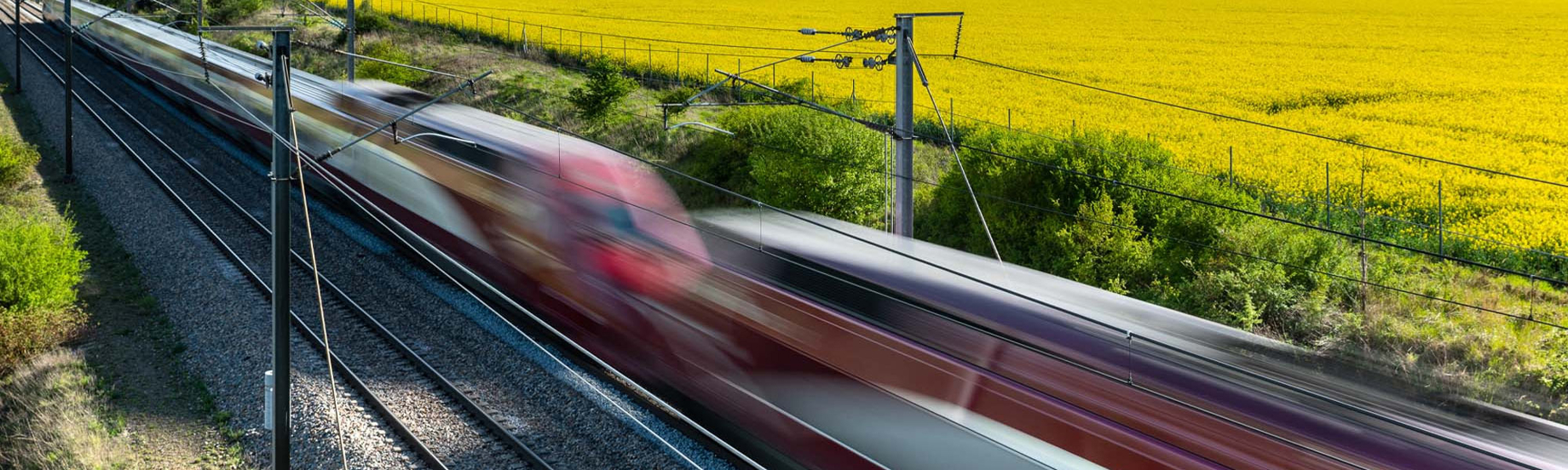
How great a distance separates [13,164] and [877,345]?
22.7m

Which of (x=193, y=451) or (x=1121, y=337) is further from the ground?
(x=1121, y=337)

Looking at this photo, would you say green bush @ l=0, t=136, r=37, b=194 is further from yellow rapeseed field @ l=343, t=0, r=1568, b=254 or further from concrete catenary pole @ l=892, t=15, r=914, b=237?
concrete catenary pole @ l=892, t=15, r=914, b=237

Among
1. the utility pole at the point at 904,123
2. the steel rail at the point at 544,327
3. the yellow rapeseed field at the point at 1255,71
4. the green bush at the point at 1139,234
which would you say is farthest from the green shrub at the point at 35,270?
the yellow rapeseed field at the point at 1255,71

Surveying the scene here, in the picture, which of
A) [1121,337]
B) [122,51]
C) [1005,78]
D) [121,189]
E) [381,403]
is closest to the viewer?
[1121,337]

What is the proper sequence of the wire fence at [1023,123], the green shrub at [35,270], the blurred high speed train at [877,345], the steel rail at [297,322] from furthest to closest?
the wire fence at [1023,123] < the green shrub at [35,270] < the steel rail at [297,322] < the blurred high speed train at [877,345]

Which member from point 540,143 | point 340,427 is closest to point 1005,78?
point 540,143

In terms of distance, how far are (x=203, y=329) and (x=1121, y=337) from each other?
532 inches

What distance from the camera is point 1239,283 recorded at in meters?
18.0

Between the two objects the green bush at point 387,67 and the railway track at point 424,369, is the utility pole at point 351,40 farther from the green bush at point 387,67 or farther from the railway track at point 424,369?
the railway track at point 424,369

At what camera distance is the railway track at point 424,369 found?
12.9 metres

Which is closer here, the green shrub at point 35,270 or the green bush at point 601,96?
the green shrub at point 35,270

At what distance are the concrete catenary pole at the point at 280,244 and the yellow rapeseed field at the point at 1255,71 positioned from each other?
62.2 ft

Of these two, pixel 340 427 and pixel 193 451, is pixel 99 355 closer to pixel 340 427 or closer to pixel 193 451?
pixel 193 451

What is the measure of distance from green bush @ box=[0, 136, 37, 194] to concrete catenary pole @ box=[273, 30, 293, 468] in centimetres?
1808
